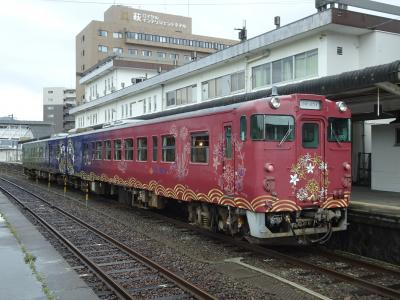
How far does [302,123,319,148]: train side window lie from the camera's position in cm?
951

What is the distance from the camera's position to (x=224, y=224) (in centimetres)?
1065

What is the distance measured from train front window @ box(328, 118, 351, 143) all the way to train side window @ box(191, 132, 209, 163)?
2.64m

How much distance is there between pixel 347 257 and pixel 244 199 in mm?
2343

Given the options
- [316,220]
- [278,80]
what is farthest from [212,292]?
[278,80]

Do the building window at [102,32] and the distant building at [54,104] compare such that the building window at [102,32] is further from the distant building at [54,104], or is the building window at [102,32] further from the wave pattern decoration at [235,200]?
the wave pattern decoration at [235,200]

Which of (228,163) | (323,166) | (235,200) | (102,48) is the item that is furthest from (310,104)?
(102,48)

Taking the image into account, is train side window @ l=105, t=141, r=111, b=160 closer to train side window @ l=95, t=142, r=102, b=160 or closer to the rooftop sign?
train side window @ l=95, t=142, r=102, b=160

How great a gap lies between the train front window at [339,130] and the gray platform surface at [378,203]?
1550mm

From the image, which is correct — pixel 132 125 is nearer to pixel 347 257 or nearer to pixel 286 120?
pixel 286 120

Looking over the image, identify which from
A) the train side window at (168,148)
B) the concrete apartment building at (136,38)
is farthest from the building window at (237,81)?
the concrete apartment building at (136,38)

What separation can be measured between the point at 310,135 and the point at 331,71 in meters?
9.75

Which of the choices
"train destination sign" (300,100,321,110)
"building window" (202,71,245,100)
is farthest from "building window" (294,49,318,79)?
"train destination sign" (300,100,321,110)

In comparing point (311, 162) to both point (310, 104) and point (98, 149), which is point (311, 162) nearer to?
point (310, 104)

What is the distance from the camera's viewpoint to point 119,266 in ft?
29.9
